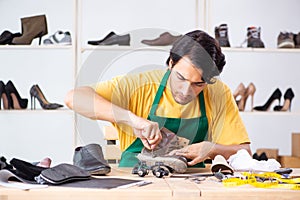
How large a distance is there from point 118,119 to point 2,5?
2.53m

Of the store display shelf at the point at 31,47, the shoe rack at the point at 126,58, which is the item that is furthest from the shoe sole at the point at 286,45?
the store display shelf at the point at 31,47

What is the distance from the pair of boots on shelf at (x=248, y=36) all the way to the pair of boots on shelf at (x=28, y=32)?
1.20 m

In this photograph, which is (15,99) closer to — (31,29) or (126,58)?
(31,29)

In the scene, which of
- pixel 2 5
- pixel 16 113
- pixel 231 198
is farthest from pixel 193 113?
pixel 2 5

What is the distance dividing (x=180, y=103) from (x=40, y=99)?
1974 millimetres

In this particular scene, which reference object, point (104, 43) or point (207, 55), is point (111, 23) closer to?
point (104, 43)

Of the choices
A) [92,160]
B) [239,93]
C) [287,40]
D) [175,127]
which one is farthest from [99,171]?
[287,40]

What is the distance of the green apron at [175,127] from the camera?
2.08 meters

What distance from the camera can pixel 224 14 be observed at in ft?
13.9

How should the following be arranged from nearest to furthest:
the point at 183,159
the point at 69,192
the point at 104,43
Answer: the point at 69,192 < the point at 183,159 < the point at 104,43

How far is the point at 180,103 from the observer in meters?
2.19

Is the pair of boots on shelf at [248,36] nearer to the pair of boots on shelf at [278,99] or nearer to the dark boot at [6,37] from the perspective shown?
the pair of boots on shelf at [278,99]

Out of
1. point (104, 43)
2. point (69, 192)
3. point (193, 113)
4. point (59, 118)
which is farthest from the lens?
point (59, 118)

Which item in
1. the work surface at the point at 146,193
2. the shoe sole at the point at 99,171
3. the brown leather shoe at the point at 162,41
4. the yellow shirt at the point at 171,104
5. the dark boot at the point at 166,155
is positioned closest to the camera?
the work surface at the point at 146,193
